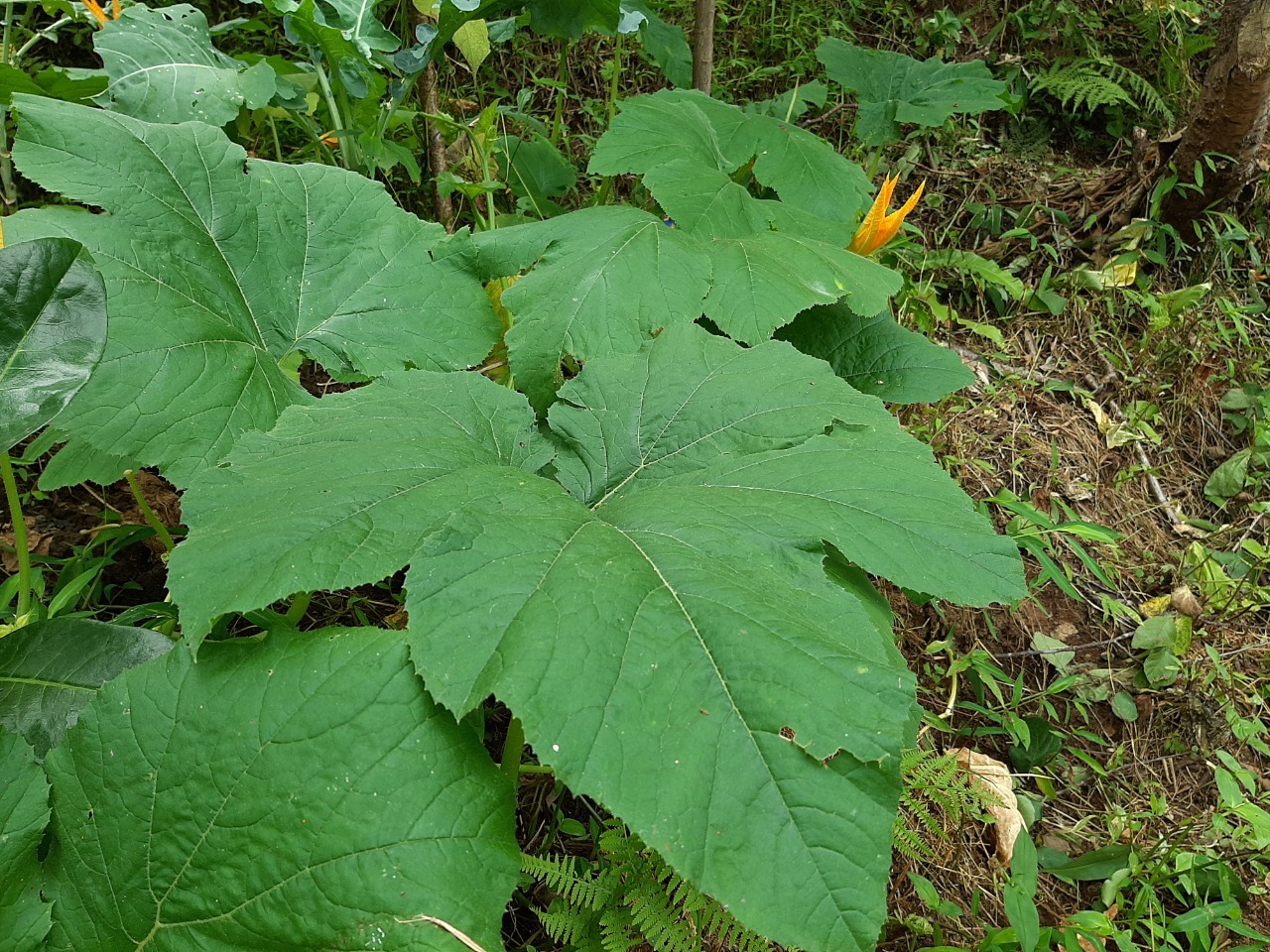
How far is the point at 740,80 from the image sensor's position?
401 cm

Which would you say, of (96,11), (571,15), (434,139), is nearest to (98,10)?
(96,11)

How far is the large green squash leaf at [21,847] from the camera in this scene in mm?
1047

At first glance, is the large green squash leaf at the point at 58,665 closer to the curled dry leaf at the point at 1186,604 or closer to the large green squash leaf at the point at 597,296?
the large green squash leaf at the point at 597,296

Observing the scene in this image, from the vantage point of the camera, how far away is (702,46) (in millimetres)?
2898

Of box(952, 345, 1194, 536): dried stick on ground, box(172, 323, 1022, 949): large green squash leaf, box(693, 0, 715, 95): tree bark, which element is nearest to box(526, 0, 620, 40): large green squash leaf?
box(693, 0, 715, 95): tree bark

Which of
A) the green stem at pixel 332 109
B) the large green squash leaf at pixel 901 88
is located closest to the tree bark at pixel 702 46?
the large green squash leaf at pixel 901 88

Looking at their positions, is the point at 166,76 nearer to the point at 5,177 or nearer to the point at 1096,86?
the point at 5,177

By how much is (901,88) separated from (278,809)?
9.59 ft

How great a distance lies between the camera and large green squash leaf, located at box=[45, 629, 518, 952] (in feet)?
3.28

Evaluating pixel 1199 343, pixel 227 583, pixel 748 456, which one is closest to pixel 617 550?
pixel 748 456

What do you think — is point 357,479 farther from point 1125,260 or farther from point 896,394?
point 1125,260

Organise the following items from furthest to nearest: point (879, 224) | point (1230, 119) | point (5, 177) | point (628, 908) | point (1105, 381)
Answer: point (1230, 119) < point (1105, 381) < point (5, 177) < point (879, 224) < point (628, 908)

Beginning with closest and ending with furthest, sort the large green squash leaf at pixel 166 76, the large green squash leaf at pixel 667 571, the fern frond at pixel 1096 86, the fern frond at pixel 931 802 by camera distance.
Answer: the large green squash leaf at pixel 667 571
the fern frond at pixel 931 802
the large green squash leaf at pixel 166 76
the fern frond at pixel 1096 86

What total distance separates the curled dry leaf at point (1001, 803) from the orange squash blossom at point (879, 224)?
130cm
